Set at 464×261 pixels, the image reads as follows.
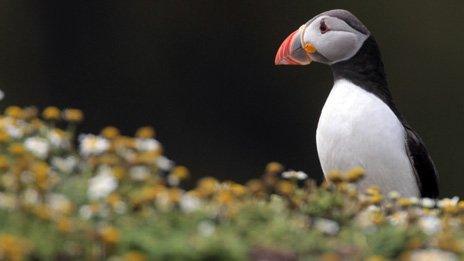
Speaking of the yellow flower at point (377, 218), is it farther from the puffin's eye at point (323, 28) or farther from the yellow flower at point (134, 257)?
the puffin's eye at point (323, 28)

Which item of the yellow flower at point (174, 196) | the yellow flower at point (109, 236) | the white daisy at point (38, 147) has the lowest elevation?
the yellow flower at point (109, 236)

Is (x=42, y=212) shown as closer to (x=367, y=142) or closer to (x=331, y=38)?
(x=367, y=142)

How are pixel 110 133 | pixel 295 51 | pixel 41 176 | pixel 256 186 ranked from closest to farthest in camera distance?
pixel 41 176 → pixel 110 133 → pixel 256 186 → pixel 295 51

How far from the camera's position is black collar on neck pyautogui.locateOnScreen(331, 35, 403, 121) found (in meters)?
5.91

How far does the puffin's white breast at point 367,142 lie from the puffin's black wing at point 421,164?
48mm

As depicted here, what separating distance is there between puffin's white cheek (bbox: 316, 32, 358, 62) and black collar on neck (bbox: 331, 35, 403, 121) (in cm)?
4

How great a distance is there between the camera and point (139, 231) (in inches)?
143

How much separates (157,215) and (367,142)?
202 centimetres

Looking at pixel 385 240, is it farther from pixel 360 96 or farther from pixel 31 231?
pixel 360 96

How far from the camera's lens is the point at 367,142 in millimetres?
5613

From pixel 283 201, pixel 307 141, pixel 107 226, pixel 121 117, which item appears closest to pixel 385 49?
pixel 307 141

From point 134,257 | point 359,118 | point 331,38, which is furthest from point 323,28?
point 134,257

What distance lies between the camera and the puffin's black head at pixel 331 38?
5922 millimetres

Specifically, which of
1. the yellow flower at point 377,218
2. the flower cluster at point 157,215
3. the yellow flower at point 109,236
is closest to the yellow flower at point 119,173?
the flower cluster at point 157,215
